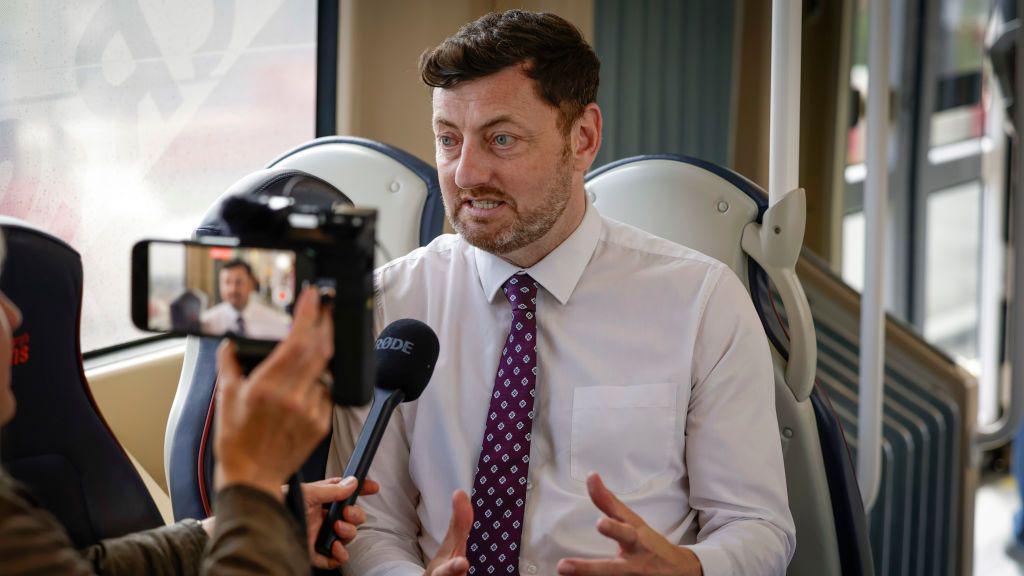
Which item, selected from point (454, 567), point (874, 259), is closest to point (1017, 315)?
point (874, 259)

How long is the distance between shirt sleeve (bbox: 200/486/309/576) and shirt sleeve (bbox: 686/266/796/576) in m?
0.72

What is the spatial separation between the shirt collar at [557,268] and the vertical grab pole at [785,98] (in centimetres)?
32

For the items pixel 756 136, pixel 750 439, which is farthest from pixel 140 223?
pixel 756 136

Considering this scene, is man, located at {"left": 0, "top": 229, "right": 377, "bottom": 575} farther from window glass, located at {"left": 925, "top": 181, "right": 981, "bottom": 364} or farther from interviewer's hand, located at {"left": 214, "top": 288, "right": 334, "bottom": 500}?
window glass, located at {"left": 925, "top": 181, "right": 981, "bottom": 364}

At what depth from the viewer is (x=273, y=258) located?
34.0 inches

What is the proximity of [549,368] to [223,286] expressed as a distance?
0.72 metres

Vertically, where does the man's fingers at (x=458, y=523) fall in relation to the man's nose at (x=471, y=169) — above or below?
below

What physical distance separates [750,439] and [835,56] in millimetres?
2582

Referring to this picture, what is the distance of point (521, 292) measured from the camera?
152 centimetres

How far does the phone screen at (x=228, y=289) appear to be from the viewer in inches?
34.0

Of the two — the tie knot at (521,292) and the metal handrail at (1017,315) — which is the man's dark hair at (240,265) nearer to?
the tie knot at (521,292)

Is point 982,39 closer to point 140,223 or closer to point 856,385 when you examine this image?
A: point 856,385

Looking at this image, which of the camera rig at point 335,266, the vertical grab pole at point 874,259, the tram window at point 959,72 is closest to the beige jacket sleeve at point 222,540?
the camera rig at point 335,266

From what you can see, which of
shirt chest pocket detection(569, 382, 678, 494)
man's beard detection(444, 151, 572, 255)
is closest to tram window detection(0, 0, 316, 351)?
man's beard detection(444, 151, 572, 255)
